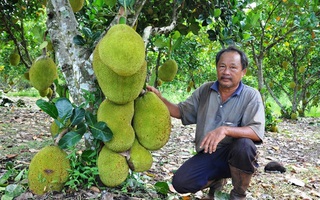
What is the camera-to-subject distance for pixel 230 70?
1896mm

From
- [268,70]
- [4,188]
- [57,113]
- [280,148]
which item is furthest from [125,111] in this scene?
[268,70]

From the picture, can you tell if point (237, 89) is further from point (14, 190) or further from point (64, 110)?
point (14, 190)

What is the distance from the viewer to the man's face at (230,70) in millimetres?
1893

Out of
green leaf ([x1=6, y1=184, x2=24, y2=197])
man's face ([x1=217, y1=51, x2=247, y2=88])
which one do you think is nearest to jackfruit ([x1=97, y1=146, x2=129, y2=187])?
green leaf ([x1=6, y1=184, x2=24, y2=197])

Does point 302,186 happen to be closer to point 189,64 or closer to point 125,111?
point 125,111

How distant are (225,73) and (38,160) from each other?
107cm

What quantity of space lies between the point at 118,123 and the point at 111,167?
20 cm

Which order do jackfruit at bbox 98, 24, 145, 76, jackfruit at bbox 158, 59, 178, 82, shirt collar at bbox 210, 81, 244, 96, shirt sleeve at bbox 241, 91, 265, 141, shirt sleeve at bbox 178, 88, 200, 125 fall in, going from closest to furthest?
1. jackfruit at bbox 98, 24, 145, 76
2. shirt sleeve at bbox 241, 91, 265, 141
3. shirt collar at bbox 210, 81, 244, 96
4. shirt sleeve at bbox 178, 88, 200, 125
5. jackfruit at bbox 158, 59, 178, 82

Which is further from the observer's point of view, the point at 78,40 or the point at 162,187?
the point at 162,187

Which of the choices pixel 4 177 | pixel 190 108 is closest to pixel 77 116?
pixel 4 177

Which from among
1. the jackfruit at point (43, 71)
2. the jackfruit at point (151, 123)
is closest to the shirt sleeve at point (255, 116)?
the jackfruit at point (151, 123)

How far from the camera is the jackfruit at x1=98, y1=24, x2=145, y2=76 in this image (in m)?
1.15

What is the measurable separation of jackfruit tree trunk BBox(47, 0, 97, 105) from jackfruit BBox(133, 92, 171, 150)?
0.28 m

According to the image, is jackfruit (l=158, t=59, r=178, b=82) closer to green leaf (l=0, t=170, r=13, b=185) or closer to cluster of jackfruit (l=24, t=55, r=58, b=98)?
cluster of jackfruit (l=24, t=55, r=58, b=98)
